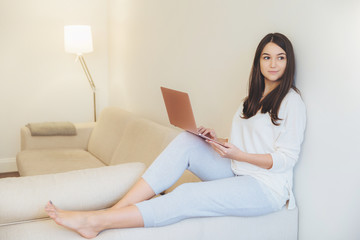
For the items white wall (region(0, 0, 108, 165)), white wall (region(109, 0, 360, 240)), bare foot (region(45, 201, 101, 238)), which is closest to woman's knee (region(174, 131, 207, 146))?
white wall (region(109, 0, 360, 240))

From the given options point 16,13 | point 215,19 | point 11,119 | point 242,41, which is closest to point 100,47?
point 16,13

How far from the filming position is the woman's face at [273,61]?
1.90 metres

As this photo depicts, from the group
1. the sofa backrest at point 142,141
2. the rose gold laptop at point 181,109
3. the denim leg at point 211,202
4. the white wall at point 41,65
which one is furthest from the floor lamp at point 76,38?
the denim leg at point 211,202

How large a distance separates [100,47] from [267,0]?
108 inches

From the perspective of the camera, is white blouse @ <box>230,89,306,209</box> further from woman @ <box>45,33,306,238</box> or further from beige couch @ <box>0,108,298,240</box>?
beige couch @ <box>0,108,298,240</box>

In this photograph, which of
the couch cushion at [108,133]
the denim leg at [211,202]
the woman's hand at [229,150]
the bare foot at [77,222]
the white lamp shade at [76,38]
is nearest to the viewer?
the bare foot at [77,222]

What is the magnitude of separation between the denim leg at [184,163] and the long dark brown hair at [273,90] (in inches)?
10.4

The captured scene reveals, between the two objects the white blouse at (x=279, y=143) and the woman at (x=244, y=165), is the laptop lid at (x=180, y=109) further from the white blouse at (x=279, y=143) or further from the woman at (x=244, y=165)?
the white blouse at (x=279, y=143)

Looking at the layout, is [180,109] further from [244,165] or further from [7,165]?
[7,165]

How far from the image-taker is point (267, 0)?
6.82 ft

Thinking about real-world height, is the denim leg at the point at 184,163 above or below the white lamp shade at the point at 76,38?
below

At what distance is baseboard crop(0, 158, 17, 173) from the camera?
162 inches

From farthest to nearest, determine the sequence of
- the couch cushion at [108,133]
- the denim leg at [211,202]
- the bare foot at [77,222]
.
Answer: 1. the couch cushion at [108,133]
2. the denim leg at [211,202]
3. the bare foot at [77,222]

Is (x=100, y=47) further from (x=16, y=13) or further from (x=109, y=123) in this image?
(x=109, y=123)
